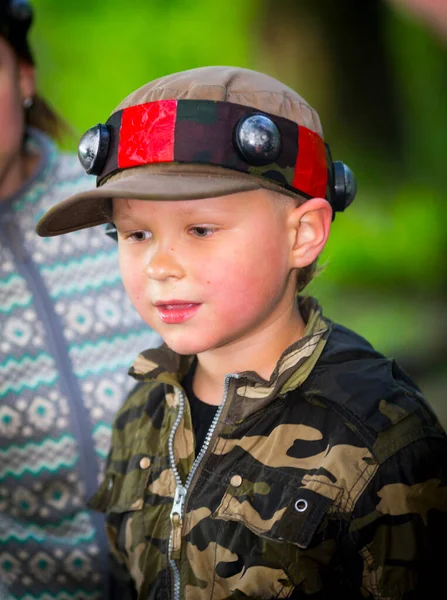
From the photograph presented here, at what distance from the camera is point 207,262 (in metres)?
1.42

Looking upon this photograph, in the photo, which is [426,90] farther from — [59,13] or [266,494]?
[266,494]

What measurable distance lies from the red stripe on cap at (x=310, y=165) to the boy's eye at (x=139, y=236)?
291mm

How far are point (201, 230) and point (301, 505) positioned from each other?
53 centimetres

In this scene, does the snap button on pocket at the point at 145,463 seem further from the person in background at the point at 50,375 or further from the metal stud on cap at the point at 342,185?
the metal stud on cap at the point at 342,185

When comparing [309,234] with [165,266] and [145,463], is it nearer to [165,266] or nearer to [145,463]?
[165,266]

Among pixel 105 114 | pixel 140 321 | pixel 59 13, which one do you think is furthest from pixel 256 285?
pixel 59 13

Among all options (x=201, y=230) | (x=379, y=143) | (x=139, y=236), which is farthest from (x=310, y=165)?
(x=379, y=143)

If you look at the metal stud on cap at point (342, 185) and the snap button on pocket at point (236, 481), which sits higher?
the metal stud on cap at point (342, 185)

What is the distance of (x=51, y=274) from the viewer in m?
2.29

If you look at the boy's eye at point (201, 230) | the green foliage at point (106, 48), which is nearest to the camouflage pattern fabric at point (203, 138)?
the boy's eye at point (201, 230)

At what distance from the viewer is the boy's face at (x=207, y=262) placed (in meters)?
1.42

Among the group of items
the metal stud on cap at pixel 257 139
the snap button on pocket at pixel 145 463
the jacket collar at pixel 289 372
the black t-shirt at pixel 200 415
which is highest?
the metal stud on cap at pixel 257 139

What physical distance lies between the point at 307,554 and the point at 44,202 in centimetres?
137

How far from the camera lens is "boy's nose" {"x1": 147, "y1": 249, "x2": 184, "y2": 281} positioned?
4.68 feet
